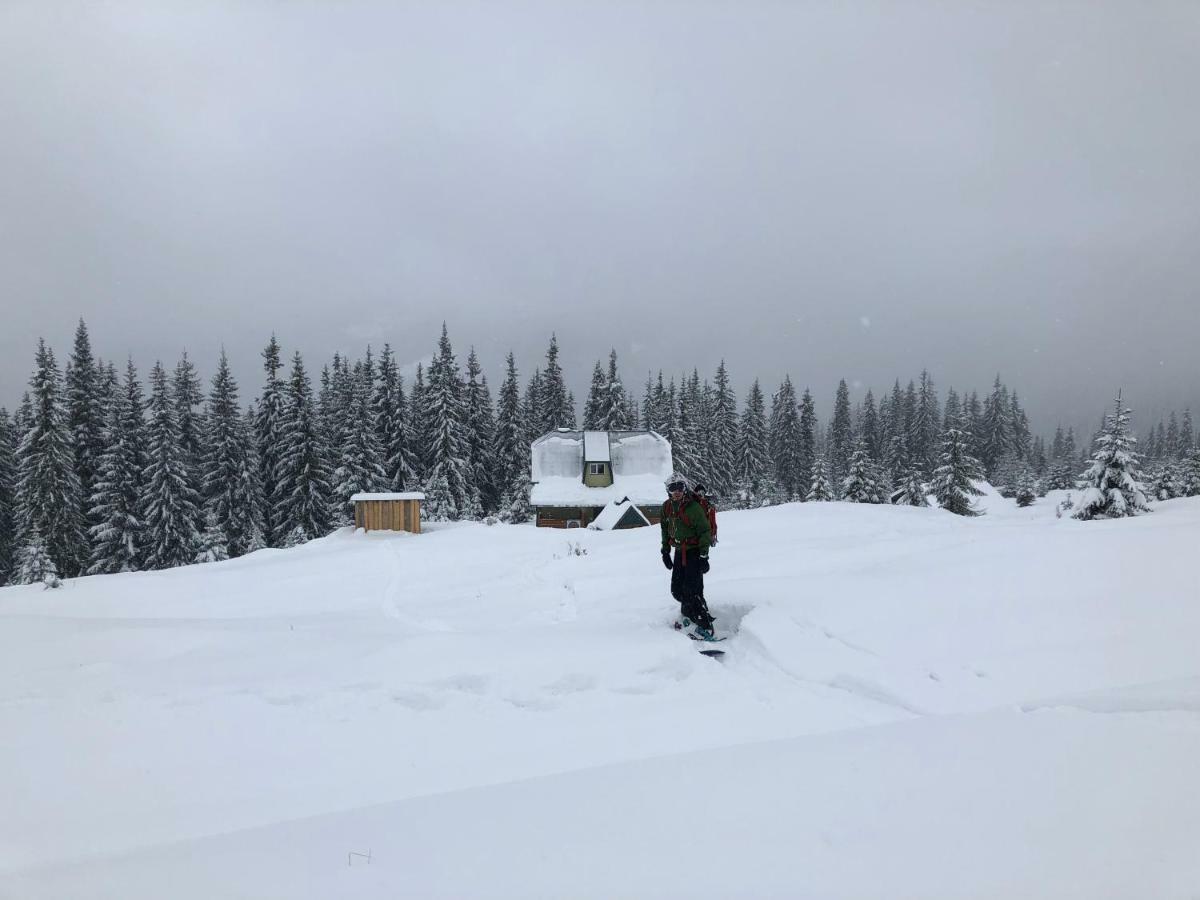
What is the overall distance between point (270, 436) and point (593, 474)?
24.2 meters

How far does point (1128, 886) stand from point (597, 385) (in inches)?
2081

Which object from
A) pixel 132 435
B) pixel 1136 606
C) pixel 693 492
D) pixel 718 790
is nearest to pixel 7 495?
pixel 132 435

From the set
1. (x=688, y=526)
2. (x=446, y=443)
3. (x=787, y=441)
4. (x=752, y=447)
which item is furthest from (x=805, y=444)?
(x=688, y=526)

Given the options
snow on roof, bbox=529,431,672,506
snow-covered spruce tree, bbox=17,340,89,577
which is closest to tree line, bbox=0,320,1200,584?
snow-covered spruce tree, bbox=17,340,89,577

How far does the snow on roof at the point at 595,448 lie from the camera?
37.7 meters

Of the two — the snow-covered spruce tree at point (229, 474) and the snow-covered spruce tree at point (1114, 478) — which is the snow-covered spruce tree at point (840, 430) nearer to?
the snow-covered spruce tree at point (1114, 478)

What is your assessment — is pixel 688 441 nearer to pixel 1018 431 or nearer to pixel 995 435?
pixel 995 435

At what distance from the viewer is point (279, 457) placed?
3912cm

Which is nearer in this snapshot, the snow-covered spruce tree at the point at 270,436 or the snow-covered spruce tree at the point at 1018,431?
the snow-covered spruce tree at the point at 270,436

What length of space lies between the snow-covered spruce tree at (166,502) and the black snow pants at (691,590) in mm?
37849

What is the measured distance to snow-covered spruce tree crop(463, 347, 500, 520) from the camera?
49.2 m

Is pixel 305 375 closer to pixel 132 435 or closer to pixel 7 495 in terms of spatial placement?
pixel 132 435

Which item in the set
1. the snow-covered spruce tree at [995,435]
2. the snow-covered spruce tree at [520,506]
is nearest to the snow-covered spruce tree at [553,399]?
the snow-covered spruce tree at [520,506]

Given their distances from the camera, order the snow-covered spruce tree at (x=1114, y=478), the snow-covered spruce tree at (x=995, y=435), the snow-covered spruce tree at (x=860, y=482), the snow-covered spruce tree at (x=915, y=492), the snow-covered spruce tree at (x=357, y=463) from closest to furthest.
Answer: the snow-covered spruce tree at (x=1114, y=478), the snow-covered spruce tree at (x=357, y=463), the snow-covered spruce tree at (x=915, y=492), the snow-covered spruce tree at (x=860, y=482), the snow-covered spruce tree at (x=995, y=435)
